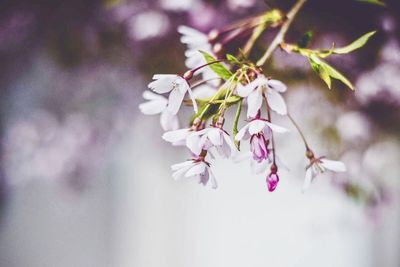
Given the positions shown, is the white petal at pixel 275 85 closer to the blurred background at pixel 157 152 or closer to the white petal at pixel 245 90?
the white petal at pixel 245 90

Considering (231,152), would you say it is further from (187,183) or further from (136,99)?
(187,183)

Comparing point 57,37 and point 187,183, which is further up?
point 57,37

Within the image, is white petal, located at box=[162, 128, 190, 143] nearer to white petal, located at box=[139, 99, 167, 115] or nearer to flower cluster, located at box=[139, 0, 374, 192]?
flower cluster, located at box=[139, 0, 374, 192]

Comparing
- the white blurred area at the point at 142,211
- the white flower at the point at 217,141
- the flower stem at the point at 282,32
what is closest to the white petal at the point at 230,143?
the white flower at the point at 217,141

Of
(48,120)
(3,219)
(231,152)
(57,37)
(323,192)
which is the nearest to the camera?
(231,152)

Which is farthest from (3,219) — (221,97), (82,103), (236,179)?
(221,97)

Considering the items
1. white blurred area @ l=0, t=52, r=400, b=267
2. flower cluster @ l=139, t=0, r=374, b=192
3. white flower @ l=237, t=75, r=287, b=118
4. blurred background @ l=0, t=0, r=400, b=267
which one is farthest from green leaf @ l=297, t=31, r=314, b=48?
white blurred area @ l=0, t=52, r=400, b=267
